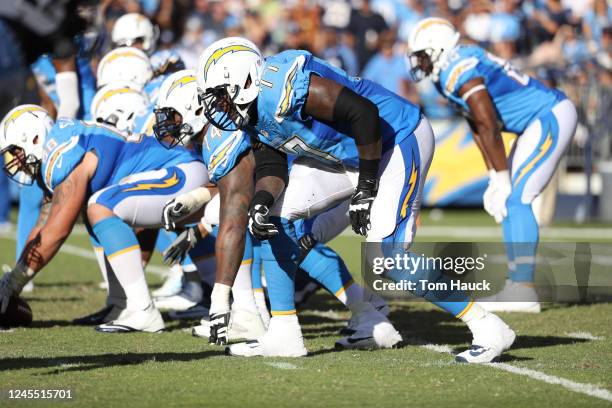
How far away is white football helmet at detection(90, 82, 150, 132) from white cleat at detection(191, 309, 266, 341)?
1611 millimetres

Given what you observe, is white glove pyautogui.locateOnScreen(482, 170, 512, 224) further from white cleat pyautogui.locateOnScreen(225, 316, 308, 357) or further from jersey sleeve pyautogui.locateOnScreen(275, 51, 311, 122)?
jersey sleeve pyautogui.locateOnScreen(275, 51, 311, 122)

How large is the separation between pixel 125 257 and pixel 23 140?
3.28ft

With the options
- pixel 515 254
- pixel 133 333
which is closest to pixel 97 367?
pixel 133 333

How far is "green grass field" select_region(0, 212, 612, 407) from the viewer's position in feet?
16.7

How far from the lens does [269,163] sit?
623cm

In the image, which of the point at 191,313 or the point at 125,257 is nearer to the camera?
the point at 125,257

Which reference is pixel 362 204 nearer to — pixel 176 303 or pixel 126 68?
pixel 176 303

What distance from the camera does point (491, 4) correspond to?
16.8 meters

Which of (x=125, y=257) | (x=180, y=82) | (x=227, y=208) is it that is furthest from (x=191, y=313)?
(x=227, y=208)

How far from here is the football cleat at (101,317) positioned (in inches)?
298

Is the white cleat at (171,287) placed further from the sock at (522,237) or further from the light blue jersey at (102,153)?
the sock at (522,237)

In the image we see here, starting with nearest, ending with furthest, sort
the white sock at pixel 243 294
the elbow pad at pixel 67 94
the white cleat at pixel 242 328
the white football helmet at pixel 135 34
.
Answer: the white cleat at pixel 242 328 < the white sock at pixel 243 294 < the elbow pad at pixel 67 94 < the white football helmet at pixel 135 34

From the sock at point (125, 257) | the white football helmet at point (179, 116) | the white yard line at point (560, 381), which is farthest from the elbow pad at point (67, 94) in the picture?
the white yard line at point (560, 381)

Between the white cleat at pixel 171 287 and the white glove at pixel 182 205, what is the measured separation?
1.77 m
